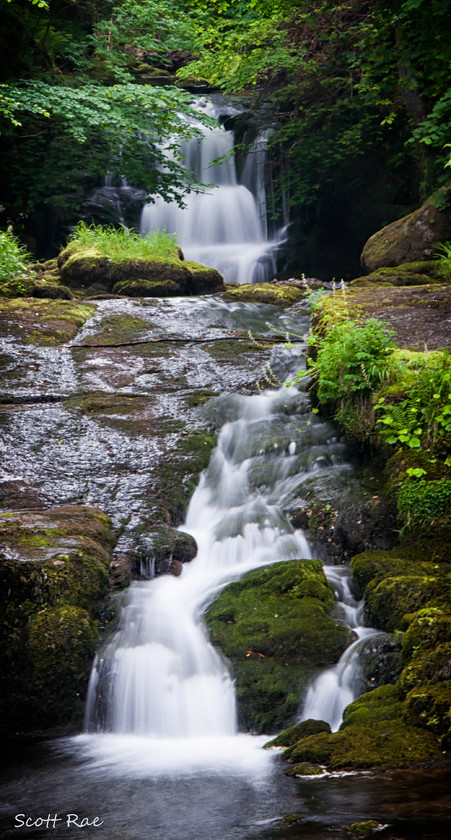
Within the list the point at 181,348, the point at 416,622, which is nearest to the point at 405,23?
the point at 181,348

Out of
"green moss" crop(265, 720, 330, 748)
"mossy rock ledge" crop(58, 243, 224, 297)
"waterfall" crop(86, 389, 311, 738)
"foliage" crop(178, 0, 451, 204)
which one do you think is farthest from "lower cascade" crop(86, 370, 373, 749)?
"foliage" crop(178, 0, 451, 204)

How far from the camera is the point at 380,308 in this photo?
7926 mm

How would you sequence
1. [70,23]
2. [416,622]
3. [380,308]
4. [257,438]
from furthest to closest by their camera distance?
[70,23]
[380,308]
[257,438]
[416,622]

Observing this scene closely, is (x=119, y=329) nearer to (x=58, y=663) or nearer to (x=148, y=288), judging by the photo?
(x=148, y=288)

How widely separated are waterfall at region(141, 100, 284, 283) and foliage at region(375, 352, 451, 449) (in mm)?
10310

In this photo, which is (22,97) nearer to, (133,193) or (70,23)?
(133,193)

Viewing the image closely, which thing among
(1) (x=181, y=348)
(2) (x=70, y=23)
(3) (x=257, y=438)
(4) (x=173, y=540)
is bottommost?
(4) (x=173, y=540)

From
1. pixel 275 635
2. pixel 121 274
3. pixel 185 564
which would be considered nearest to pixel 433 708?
pixel 275 635

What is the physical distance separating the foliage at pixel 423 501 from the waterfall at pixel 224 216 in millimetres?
11111

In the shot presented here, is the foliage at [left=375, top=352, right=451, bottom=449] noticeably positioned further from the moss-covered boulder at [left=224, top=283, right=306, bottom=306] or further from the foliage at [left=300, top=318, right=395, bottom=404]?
the moss-covered boulder at [left=224, top=283, right=306, bottom=306]

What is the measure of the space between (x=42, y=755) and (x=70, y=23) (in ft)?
59.0

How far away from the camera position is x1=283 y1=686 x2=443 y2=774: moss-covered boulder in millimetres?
2812

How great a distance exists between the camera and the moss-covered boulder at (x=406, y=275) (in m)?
10.0

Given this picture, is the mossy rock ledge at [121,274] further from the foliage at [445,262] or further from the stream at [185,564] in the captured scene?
the foliage at [445,262]
